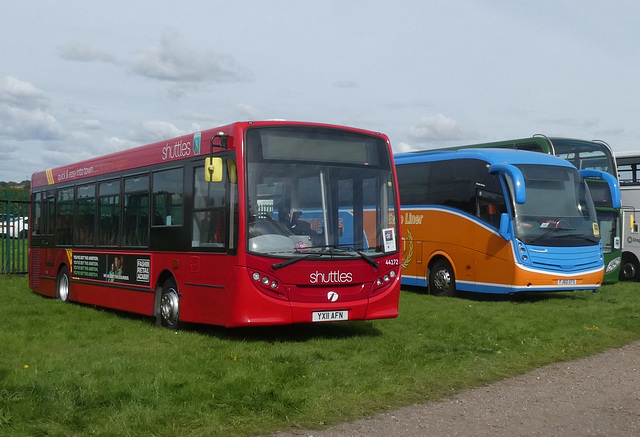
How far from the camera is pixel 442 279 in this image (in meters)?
20.7

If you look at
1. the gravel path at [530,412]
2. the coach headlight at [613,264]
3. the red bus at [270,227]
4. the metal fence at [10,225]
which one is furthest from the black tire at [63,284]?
the coach headlight at [613,264]

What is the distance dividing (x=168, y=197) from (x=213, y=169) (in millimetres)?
2431

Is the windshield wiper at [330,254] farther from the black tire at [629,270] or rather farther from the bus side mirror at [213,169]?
the black tire at [629,270]

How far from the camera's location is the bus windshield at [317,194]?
11805 millimetres

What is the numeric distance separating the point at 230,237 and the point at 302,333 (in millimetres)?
2145

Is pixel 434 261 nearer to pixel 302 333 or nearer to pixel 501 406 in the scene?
pixel 302 333

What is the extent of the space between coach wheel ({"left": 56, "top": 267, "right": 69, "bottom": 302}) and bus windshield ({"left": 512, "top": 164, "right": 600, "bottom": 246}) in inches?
360

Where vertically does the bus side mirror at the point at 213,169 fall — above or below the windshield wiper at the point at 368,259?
above

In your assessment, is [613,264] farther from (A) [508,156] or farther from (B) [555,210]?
(A) [508,156]

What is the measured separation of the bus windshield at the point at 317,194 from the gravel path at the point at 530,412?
3400 millimetres

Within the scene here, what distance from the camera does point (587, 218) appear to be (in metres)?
19.0

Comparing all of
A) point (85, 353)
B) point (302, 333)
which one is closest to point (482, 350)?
point (302, 333)

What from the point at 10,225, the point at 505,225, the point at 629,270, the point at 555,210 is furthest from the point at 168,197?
the point at 629,270

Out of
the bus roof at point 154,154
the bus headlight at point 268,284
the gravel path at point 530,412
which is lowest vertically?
the gravel path at point 530,412
